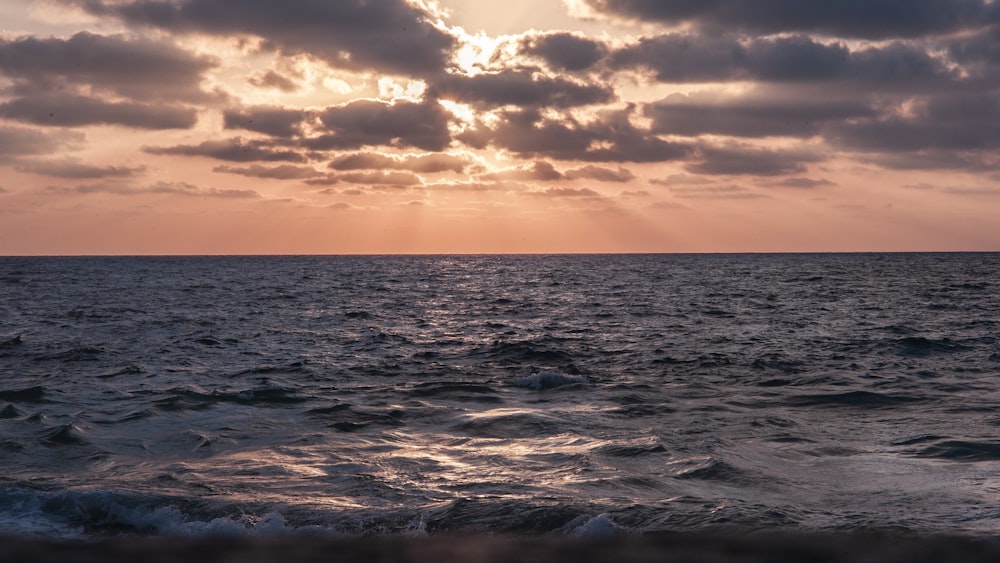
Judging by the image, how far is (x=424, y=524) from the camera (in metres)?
9.75

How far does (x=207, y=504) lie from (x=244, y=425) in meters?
5.36

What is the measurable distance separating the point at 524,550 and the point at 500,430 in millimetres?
12856

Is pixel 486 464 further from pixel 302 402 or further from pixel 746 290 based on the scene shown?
pixel 746 290

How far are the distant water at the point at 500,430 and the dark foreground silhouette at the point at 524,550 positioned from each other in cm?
721

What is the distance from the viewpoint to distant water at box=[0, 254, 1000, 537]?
10070 millimetres

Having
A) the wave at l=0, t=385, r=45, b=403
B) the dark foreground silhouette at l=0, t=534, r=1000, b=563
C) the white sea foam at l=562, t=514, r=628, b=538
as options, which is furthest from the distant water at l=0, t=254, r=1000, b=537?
the dark foreground silhouette at l=0, t=534, r=1000, b=563

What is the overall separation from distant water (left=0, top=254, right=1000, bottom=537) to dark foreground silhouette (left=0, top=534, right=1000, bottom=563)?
7.21 meters

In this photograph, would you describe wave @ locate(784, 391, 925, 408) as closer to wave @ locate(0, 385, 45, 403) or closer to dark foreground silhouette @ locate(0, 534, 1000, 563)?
wave @ locate(0, 385, 45, 403)

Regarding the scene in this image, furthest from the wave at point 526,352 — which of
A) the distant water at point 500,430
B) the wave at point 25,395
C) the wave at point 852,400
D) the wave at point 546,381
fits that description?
the wave at point 25,395

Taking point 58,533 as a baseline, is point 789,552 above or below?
above

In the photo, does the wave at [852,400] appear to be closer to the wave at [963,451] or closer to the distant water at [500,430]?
the distant water at [500,430]

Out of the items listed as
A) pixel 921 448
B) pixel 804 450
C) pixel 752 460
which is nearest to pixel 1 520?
pixel 752 460

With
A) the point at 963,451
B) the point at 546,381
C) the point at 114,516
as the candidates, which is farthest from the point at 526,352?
the point at 114,516

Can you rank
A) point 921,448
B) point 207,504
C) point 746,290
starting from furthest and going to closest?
1. point 746,290
2. point 921,448
3. point 207,504
